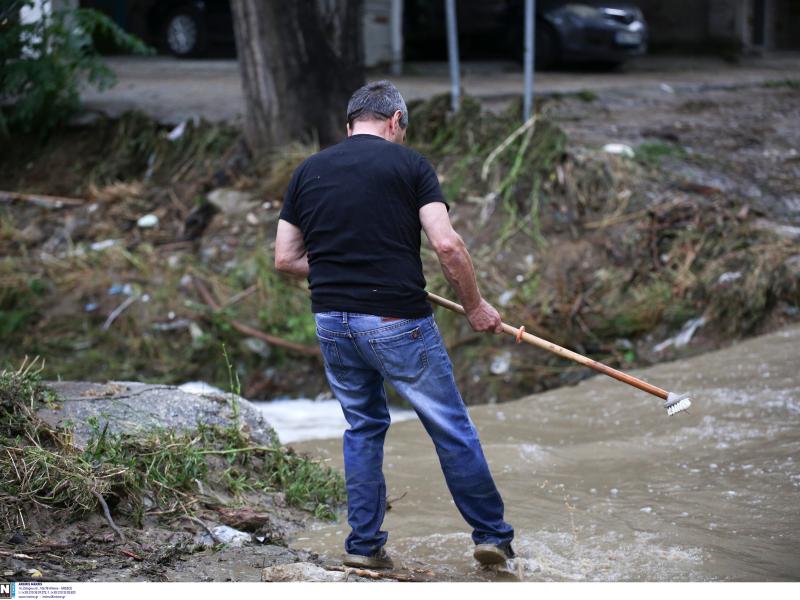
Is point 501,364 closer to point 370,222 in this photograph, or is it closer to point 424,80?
point 370,222

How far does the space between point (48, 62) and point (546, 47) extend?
7743mm

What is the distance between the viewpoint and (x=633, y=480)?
511 centimetres

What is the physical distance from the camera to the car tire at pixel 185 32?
53.5 ft

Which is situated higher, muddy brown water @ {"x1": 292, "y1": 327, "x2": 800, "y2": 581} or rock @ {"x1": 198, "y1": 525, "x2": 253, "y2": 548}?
rock @ {"x1": 198, "y1": 525, "x2": 253, "y2": 548}

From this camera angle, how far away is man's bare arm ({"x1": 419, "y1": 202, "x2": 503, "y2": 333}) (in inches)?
144

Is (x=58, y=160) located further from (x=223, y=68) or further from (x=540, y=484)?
(x=540, y=484)

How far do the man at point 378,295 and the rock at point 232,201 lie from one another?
17.2 ft

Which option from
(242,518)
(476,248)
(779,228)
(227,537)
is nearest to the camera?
(227,537)

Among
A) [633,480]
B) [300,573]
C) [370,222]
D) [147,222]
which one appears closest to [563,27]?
[147,222]

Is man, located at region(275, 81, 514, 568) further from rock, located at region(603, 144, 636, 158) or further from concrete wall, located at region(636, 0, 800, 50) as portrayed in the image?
concrete wall, located at region(636, 0, 800, 50)

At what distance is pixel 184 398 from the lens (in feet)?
16.4

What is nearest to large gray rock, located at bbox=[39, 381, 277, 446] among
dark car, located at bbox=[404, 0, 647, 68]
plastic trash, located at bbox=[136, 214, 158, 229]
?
plastic trash, located at bbox=[136, 214, 158, 229]

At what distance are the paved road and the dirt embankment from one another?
0.96 metres

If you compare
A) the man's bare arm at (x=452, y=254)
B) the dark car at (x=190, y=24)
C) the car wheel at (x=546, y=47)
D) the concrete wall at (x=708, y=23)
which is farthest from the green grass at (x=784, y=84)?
the man's bare arm at (x=452, y=254)
